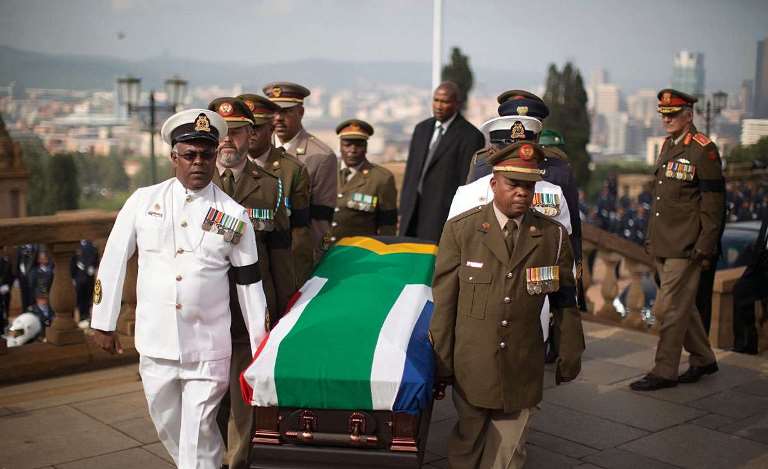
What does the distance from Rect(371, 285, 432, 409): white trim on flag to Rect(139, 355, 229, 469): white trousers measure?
759 millimetres

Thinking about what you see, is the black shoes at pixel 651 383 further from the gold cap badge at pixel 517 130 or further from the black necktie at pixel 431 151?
the gold cap badge at pixel 517 130

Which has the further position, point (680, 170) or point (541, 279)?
point (680, 170)

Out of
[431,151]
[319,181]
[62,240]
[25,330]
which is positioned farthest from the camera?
[25,330]

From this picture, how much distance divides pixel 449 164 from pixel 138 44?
71442mm

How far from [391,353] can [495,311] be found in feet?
1.62

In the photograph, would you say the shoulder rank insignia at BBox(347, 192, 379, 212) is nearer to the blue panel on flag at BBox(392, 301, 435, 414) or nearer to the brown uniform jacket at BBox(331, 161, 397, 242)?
the brown uniform jacket at BBox(331, 161, 397, 242)

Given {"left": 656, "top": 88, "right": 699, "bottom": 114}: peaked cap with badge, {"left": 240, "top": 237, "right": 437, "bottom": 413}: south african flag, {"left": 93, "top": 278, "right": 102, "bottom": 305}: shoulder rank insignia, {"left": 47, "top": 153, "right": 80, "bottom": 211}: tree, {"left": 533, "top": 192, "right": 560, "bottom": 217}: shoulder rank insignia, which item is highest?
{"left": 656, "top": 88, "right": 699, "bottom": 114}: peaked cap with badge

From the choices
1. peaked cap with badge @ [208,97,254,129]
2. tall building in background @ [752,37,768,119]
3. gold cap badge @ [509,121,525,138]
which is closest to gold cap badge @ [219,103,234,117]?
peaked cap with badge @ [208,97,254,129]

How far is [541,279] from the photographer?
4133 millimetres

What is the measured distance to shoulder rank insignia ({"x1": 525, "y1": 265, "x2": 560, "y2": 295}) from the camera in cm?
412

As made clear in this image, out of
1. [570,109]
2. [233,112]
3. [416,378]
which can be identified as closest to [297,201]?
[233,112]

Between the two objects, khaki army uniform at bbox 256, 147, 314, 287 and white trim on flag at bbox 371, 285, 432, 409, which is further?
khaki army uniform at bbox 256, 147, 314, 287

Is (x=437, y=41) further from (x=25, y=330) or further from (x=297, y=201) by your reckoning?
(x=297, y=201)

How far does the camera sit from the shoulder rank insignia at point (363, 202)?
23.3 ft
